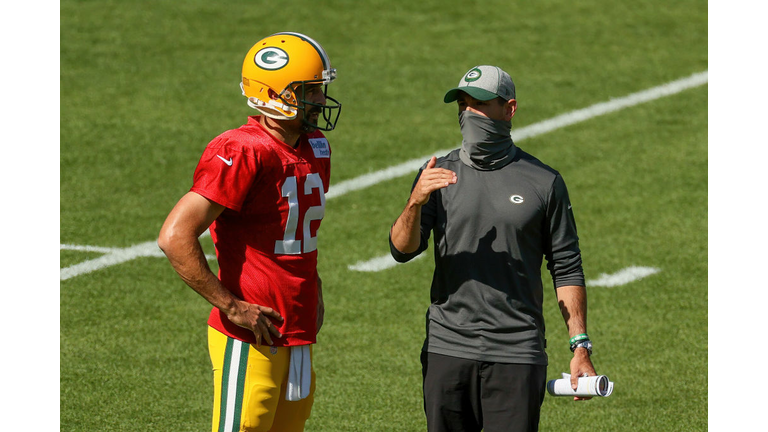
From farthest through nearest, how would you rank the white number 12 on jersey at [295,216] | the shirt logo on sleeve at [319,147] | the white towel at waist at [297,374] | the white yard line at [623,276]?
the white yard line at [623,276], the shirt logo on sleeve at [319,147], the white towel at waist at [297,374], the white number 12 on jersey at [295,216]

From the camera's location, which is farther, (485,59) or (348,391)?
(485,59)

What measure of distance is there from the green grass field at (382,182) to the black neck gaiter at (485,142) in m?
2.43

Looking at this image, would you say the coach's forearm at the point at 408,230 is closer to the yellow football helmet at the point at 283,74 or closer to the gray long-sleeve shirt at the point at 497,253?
the gray long-sleeve shirt at the point at 497,253

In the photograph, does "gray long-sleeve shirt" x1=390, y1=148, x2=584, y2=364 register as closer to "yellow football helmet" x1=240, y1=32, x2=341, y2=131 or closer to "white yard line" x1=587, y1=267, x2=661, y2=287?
"yellow football helmet" x1=240, y1=32, x2=341, y2=131

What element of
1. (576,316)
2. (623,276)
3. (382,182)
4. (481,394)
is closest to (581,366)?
(576,316)

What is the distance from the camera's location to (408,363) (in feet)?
23.7

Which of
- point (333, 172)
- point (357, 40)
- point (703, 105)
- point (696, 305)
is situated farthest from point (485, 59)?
point (696, 305)

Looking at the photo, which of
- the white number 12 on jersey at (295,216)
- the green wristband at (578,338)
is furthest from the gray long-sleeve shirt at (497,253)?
the white number 12 on jersey at (295,216)

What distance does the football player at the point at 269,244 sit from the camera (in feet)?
14.1

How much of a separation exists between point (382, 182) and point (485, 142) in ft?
20.5

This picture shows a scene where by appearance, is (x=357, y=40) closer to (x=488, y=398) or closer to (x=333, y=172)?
(x=333, y=172)

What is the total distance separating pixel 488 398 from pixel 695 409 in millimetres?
2724

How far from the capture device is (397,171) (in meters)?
10.8

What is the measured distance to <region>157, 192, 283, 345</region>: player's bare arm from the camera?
163 inches
